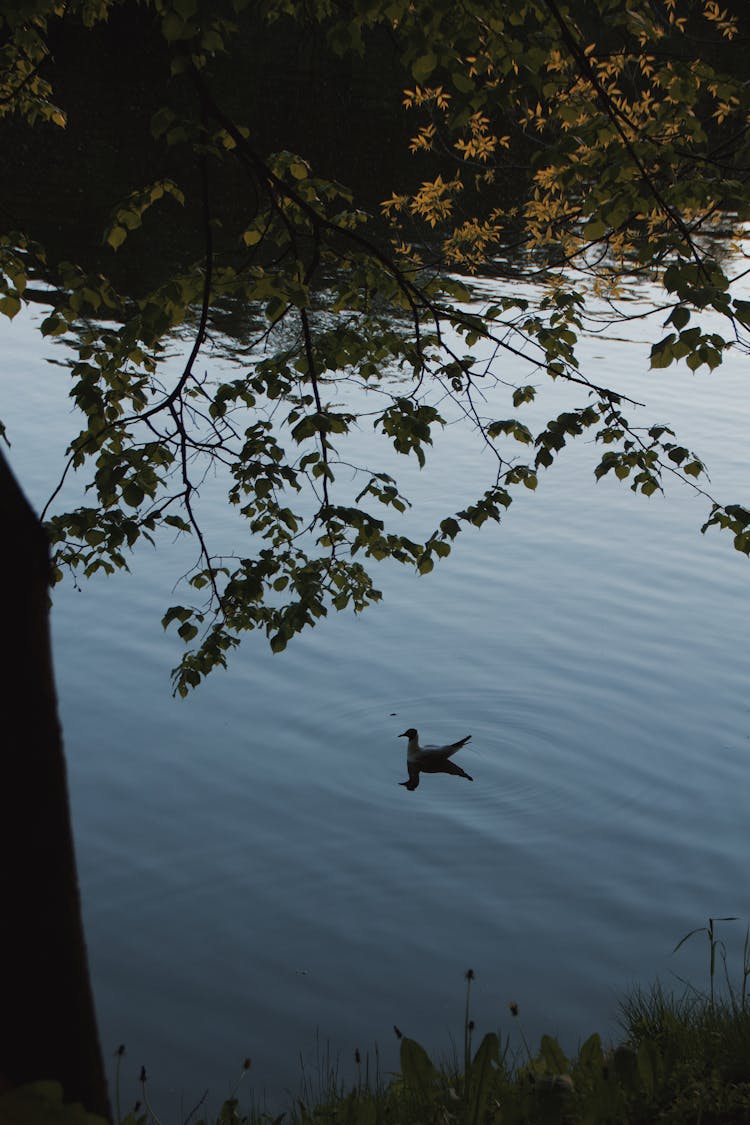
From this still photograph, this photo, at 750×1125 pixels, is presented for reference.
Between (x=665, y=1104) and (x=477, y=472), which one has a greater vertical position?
(x=477, y=472)

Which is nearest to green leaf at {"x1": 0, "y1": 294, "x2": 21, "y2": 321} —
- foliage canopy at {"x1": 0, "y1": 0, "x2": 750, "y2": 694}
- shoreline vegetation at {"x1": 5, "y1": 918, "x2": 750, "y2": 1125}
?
foliage canopy at {"x1": 0, "y1": 0, "x2": 750, "y2": 694}

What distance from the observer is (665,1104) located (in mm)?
4723

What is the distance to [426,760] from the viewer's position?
9531 millimetres

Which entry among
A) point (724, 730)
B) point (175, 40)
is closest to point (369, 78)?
point (724, 730)

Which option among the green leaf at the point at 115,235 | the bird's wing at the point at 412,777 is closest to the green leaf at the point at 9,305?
the green leaf at the point at 115,235

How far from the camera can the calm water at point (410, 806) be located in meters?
7.30

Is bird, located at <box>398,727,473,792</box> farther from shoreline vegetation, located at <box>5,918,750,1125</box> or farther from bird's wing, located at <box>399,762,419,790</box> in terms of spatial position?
shoreline vegetation, located at <box>5,918,750,1125</box>

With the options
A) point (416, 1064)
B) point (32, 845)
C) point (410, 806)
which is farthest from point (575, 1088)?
point (410, 806)

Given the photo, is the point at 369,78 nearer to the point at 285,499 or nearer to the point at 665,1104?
the point at 285,499

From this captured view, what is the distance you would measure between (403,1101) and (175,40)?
14.9 feet

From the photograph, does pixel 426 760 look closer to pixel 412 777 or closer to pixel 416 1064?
pixel 412 777

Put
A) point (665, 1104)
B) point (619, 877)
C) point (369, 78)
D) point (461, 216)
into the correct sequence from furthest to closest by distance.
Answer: point (369, 78)
point (461, 216)
point (619, 877)
point (665, 1104)

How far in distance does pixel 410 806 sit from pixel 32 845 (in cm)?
697

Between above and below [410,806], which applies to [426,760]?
above
